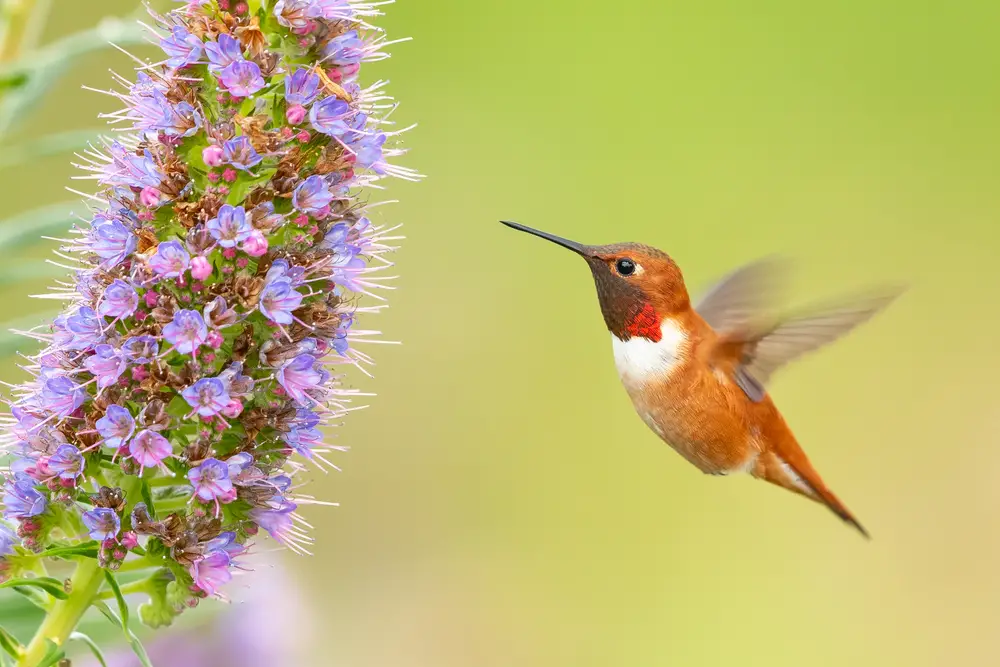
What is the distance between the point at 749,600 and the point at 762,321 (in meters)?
6.06

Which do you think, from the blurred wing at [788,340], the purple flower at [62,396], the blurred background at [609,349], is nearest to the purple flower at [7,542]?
the purple flower at [62,396]

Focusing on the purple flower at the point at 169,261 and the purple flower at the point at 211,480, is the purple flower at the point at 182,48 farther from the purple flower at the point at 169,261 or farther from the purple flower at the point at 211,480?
the purple flower at the point at 211,480

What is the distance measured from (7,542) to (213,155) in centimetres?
123

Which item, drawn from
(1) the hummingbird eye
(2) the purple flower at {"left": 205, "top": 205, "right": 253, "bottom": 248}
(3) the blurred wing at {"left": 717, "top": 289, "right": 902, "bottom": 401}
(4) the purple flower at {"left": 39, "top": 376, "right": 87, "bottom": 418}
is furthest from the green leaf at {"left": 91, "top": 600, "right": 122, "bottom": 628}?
(3) the blurred wing at {"left": 717, "top": 289, "right": 902, "bottom": 401}

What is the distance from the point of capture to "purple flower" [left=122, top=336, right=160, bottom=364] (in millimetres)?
3088

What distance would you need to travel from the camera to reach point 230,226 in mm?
3107

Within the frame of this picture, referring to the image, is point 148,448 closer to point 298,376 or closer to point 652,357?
point 298,376

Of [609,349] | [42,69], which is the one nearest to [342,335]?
[42,69]

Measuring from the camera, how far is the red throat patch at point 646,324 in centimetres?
467

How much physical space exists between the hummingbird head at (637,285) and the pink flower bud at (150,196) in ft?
6.07

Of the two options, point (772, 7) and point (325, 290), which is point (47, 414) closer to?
point (325, 290)

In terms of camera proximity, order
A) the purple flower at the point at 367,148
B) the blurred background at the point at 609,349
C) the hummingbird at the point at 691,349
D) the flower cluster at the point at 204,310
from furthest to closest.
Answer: the blurred background at the point at 609,349 < the hummingbird at the point at 691,349 < the purple flower at the point at 367,148 < the flower cluster at the point at 204,310

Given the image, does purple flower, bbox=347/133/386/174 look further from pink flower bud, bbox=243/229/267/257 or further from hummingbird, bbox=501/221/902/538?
hummingbird, bbox=501/221/902/538

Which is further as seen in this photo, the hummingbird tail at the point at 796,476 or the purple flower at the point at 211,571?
the hummingbird tail at the point at 796,476
